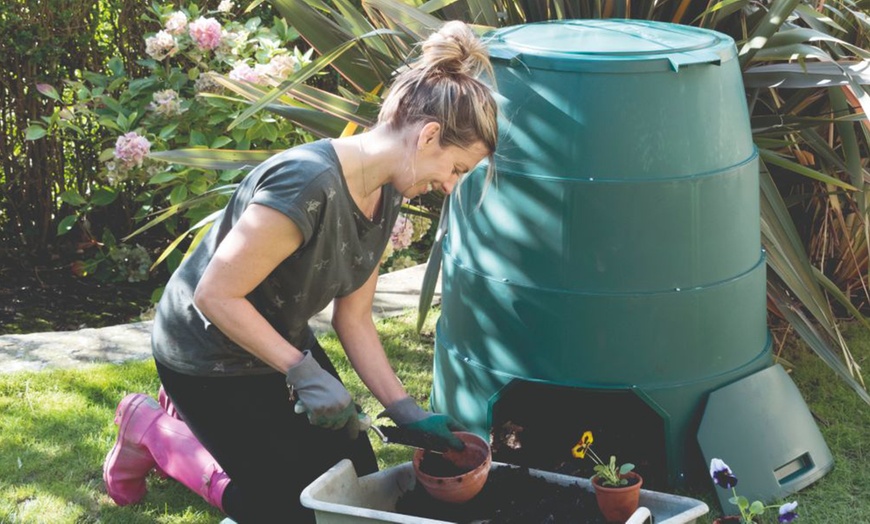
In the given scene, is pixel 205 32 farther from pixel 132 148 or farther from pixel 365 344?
pixel 365 344

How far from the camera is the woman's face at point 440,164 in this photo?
205cm

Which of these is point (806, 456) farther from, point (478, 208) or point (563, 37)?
point (563, 37)

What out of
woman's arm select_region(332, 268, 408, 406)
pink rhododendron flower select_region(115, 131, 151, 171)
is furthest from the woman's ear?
pink rhododendron flower select_region(115, 131, 151, 171)

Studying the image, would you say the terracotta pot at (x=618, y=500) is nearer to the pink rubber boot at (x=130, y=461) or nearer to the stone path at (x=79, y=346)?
the pink rubber boot at (x=130, y=461)

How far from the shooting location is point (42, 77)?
14.5 feet

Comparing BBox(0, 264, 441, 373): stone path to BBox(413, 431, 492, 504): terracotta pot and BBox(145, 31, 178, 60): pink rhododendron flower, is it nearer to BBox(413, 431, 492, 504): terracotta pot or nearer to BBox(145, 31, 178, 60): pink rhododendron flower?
BBox(145, 31, 178, 60): pink rhododendron flower

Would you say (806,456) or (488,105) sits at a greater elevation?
(488,105)

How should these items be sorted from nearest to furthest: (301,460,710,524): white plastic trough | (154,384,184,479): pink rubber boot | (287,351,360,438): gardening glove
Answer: (301,460,710,524): white plastic trough < (287,351,360,438): gardening glove < (154,384,184,479): pink rubber boot

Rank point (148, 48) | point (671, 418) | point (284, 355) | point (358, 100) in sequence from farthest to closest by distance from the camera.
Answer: point (148, 48) < point (358, 100) < point (671, 418) < point (284, 355)

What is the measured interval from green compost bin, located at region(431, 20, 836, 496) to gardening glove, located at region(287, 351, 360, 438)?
0.61m

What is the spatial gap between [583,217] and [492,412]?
575mm

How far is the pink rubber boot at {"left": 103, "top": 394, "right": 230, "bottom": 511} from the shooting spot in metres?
2.55

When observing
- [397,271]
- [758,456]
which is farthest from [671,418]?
[397,271]

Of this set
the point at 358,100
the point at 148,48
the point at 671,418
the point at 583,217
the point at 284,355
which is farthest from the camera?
the point at 148,48
